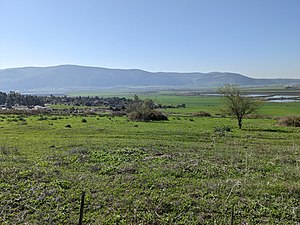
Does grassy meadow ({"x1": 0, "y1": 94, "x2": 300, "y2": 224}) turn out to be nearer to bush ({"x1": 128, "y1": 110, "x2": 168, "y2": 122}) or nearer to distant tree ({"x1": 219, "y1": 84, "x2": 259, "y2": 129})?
distant tree ({"x1": 219, "y1": 84, "x2": 259, "y2": 129})

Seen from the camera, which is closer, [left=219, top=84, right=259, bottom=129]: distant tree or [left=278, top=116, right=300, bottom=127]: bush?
[left=219, top=84, right=259, bottom=129]: distant tree

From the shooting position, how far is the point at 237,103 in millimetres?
39625

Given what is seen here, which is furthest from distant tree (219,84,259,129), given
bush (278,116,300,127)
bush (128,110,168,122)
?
bush (128,110,168,122)

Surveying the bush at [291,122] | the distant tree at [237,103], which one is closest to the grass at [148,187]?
the distant tree at [237,103]

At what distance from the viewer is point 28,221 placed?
8.70 m

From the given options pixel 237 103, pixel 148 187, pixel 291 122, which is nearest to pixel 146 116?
pixel 237 103

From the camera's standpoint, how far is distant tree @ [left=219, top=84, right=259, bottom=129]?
39594 millimetres

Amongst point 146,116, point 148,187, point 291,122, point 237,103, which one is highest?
point 237,103

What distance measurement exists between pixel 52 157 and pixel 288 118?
132 feet

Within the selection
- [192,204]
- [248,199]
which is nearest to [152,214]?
[192,204]

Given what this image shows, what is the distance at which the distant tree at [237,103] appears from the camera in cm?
3959

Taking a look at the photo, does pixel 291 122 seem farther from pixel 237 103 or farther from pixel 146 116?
pixel 146 116

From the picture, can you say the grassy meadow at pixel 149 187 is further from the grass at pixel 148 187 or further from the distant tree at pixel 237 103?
the distant tree at pixel 237 103

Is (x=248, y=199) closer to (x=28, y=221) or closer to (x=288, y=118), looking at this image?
(x=28, y=221)
